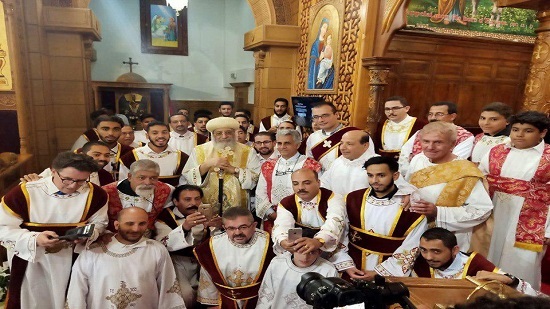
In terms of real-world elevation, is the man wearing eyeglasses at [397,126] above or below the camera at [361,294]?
above

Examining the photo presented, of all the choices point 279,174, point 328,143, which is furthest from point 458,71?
point 279,174

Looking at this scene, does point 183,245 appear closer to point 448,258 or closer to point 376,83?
point 448,258

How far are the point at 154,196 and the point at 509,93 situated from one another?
9.00m

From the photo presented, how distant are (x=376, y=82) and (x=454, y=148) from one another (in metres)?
2.51

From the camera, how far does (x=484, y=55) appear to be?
8.34 m

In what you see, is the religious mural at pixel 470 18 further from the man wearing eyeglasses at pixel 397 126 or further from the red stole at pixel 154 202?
the red stole at pixel 154 202

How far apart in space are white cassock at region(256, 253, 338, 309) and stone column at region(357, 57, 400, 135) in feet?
14.4

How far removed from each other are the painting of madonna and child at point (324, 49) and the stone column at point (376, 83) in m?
1.19

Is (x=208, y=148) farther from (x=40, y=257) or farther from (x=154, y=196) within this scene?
(x=40, y=257)

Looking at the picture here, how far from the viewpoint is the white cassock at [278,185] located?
3.99 meters

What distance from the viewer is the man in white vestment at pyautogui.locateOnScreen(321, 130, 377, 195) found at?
3676 mm

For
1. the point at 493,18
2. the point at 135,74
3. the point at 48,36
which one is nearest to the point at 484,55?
the point at 493,18

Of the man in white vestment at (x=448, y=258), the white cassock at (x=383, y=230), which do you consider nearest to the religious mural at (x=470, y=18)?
the white cassock at (x=383, y=230)

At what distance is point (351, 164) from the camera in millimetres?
3795
